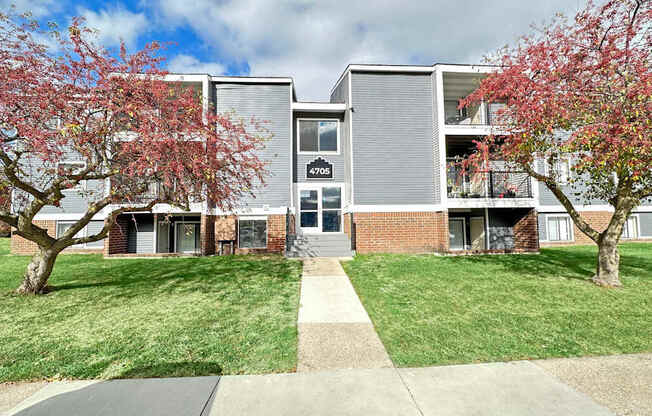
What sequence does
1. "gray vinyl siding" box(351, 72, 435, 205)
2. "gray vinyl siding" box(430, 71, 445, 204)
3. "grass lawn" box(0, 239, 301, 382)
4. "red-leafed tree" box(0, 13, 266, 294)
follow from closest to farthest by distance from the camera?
"grass lawn" box(0, 239, 301, 382) → "red-leafed tree" box(0, 13, 266, 294) → "gray vinyl siding" box(430, 71, 445, 204) → "gray vinyl siding" box(351, 72, 435, 205)

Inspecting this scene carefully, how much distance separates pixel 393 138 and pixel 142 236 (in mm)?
12320

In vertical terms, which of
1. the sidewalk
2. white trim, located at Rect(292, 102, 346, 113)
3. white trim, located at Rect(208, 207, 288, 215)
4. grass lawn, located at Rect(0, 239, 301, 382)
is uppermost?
white trim, located at Rect(292, 102, 346, 113)

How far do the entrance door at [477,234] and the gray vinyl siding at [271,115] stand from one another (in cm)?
893

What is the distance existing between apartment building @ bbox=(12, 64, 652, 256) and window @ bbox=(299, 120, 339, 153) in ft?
0.16

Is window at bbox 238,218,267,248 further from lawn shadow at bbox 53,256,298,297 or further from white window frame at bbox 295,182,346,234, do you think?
white window frame at bbox 295,182,346,234

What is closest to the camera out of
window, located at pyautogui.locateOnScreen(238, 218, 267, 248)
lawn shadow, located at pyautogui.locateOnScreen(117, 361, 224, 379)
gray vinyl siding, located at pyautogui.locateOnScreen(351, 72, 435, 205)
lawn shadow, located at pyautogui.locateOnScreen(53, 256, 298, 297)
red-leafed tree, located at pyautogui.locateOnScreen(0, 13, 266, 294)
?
lawn shadow, located at pyautogui.locateOnScreen(117, 361, 224, 379)

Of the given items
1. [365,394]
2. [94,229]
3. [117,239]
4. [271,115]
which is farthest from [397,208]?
[94,229]

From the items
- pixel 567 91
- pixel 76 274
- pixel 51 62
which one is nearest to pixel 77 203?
pixel 76 274

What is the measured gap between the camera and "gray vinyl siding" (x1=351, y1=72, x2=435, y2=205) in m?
13.0

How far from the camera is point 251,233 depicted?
13516 millimetres

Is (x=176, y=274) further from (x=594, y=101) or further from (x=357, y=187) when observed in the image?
(x=594, y=101)

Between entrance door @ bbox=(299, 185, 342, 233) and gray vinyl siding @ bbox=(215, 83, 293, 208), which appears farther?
entrance door @ bbox=(299, 185, 342, 233)

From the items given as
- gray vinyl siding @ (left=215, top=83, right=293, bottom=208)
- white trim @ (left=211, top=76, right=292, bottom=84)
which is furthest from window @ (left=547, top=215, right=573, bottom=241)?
white trim @ (left=211, top=76, right=292, bottom=84)

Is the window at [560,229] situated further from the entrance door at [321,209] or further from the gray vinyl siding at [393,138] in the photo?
the entrance door at [321,209]
